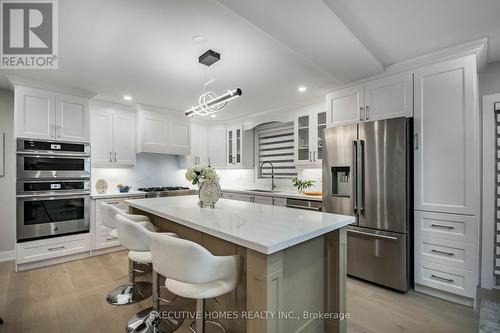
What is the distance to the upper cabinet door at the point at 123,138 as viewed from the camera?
14.2ft

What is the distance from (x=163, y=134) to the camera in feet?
15.6

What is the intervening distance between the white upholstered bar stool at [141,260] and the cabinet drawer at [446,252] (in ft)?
8.51

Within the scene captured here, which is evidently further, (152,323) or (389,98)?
(389,98)

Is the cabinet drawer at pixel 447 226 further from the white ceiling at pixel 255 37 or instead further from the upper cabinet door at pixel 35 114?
the upper cabinet door at pixel 35 114

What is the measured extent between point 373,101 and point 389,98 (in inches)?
7.1

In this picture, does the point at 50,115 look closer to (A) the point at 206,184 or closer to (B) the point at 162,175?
(B) the point at 162,175

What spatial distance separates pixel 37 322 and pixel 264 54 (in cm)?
329

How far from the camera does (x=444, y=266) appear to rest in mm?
2426

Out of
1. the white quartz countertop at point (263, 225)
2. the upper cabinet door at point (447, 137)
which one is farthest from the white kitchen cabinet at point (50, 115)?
the upper cabinet door at point (447, 137)

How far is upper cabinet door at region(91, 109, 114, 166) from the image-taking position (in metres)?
4.07

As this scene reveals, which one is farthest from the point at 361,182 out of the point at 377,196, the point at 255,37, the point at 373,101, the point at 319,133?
the point at 255,37

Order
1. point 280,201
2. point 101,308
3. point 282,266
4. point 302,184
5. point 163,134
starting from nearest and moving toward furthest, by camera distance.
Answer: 1. point 282,266
2. point 101,308
3. point 280,201
4. point 302,184
5. point 163,134

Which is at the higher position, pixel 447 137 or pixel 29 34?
pixel 29 34

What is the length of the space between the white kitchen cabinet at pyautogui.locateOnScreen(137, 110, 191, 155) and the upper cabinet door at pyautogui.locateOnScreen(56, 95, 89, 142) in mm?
922
